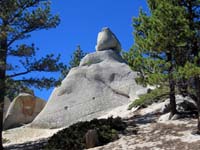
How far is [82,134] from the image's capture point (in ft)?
49.1

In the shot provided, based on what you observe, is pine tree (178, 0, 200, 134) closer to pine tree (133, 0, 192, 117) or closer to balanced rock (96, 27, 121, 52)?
pine tree (133, 0, 192, 117)

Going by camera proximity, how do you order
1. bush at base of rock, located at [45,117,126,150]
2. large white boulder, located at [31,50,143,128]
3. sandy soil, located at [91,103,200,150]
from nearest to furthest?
sandy soil, located at [91,103,200,150]
bush at base of rock, located at [45,117,126,150]
large white boulder, located at [31,50,143,128]

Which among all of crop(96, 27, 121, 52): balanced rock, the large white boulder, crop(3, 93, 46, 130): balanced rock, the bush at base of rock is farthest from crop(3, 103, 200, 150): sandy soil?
crop(3, 93, 46, 130): balanced rock

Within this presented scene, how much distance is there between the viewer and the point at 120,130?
15078 millimetres

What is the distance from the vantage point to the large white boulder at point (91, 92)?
2444 cm

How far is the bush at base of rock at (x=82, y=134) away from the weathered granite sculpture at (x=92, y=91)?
25.1 feet

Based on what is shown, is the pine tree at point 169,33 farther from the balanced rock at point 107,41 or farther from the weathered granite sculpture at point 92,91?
the balanced rock at point 107,41

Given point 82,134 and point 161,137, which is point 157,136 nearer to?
point 161,137

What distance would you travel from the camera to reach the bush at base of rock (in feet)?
46.8

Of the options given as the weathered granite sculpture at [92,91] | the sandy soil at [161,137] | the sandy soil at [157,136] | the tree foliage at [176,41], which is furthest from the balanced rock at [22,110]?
the tree foliage at [176,41]

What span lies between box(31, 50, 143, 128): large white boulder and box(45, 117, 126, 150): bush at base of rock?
297 inches

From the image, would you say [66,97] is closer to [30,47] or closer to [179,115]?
[30,47]

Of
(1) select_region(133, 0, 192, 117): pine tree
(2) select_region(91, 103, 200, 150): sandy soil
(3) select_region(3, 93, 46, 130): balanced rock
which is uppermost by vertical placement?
(1) select_region(133, 0, 192, 117): pine tree

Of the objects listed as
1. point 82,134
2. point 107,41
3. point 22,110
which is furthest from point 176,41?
point 22,110
